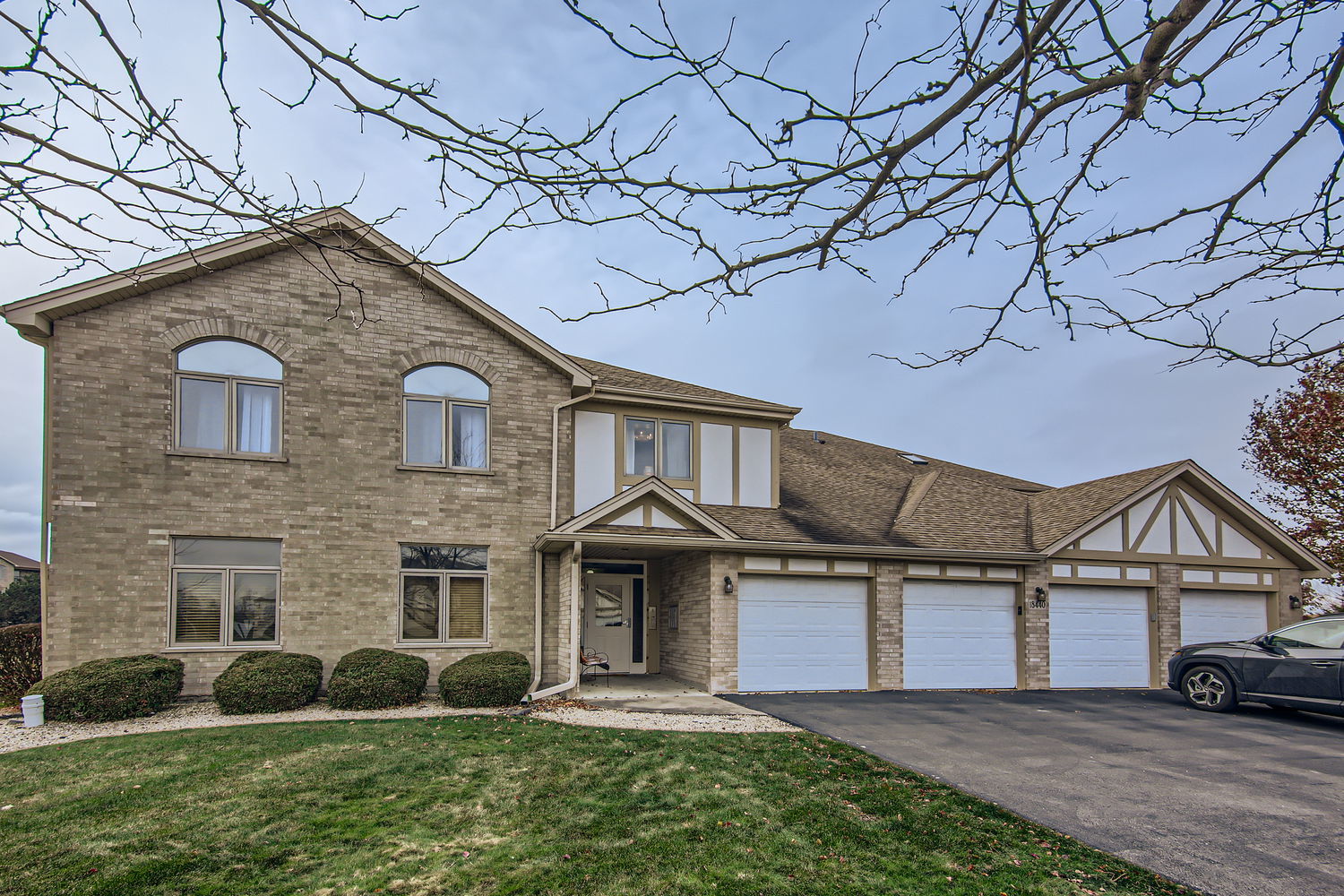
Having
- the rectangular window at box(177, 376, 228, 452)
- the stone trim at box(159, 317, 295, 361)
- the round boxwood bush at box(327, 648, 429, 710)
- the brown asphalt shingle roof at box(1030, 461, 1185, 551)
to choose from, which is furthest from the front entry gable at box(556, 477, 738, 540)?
the brown asphalt shingle roof at box(1030, 461, 1185, 551)

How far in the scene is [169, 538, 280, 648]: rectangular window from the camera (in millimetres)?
12680

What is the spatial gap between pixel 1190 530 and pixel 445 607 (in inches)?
605

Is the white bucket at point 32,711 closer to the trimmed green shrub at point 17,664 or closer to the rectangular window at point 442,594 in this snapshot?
the trimmed green shrub at point 17,664

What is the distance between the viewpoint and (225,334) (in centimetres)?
1320

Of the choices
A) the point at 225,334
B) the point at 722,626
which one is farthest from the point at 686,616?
the point at 225,334

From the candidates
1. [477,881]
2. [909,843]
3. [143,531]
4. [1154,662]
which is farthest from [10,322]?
[1154,662]

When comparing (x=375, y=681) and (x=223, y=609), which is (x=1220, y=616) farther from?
(x=223, y=609)

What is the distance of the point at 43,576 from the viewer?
39.8ft

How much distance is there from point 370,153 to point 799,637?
501 inches

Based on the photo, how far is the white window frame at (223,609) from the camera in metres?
12.6

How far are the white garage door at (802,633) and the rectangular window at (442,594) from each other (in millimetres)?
4616

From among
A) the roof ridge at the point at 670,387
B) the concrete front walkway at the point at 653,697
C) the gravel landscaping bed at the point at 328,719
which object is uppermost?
the roof ridge at the point at 670,387

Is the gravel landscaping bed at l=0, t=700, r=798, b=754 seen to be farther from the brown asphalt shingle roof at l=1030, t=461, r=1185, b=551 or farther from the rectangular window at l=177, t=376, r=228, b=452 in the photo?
the brown asphalt shingle roof at l=1030, t=461, r=1185, b=551

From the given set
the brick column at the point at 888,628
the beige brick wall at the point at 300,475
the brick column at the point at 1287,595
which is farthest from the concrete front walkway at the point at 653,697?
the brick column at the point at 1287,595
